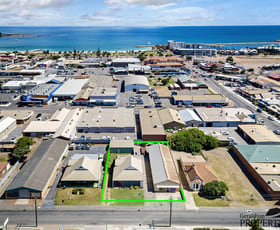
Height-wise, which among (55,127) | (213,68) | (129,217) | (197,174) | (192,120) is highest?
(213,68)

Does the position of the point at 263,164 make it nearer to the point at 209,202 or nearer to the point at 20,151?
the point at 209,202

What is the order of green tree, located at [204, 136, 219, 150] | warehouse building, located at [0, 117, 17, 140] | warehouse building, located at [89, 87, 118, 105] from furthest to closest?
1. warehouse building, located at [89, 87, 118, 105]
2. warehouse building, located at [0, 117, 17, 140]
3. green tree, located at [204, 136, 219, 150]

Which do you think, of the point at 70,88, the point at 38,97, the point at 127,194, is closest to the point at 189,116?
the point at 127,194

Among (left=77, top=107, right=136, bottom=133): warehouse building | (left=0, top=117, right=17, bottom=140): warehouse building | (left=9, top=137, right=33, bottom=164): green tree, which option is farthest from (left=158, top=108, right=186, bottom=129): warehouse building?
(left=0, top=117, right=17, bottom=140): warehouse building

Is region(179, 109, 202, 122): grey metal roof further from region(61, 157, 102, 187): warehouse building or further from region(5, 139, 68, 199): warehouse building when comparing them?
region(5, 139, 68, 199): warehouse building

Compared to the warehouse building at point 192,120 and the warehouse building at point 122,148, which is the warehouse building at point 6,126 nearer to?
the warehouse building at point 122,148

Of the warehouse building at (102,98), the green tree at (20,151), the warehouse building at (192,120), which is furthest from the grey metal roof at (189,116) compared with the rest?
the green tree at (20,151)
